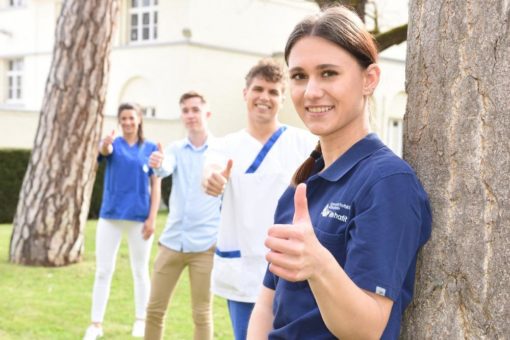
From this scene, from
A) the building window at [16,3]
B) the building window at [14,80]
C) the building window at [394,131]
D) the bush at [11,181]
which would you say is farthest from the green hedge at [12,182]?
the building window at [16,3]

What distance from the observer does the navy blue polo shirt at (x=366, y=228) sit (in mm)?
1711

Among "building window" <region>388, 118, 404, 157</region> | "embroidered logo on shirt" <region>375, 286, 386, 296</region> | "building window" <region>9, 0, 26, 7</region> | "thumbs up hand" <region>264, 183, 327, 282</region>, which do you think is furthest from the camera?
"building window" <region>9, 0, 26, 7</region>

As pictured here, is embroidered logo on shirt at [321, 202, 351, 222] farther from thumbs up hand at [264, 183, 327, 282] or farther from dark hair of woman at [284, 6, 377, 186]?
dark hair of woman at [284, 6, 377, 186]

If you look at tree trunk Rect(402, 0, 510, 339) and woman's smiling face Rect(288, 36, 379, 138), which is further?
woman's smiling face Rect(288, 36, 379, 138)

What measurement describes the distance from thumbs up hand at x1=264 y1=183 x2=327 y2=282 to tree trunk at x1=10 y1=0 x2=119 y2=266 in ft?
30.3

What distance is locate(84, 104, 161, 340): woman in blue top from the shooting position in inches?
268

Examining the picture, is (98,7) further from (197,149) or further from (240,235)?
(240,235)

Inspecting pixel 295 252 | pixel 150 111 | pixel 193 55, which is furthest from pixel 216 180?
pixel 150 111

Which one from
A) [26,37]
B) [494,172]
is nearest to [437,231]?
[494,172]

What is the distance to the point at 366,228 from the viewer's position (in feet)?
5.65

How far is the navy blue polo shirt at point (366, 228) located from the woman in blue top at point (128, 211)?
16.1 feet

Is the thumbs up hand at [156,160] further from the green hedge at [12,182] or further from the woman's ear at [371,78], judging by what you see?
the green hedge at [12,182]

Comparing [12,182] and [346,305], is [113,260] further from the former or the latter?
[12,182]

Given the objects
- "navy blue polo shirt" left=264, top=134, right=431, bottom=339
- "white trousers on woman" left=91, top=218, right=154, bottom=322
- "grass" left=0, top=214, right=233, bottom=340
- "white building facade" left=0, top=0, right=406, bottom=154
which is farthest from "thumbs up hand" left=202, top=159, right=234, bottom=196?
"white building facade" left=0, top=0, right=406, bottom=154
